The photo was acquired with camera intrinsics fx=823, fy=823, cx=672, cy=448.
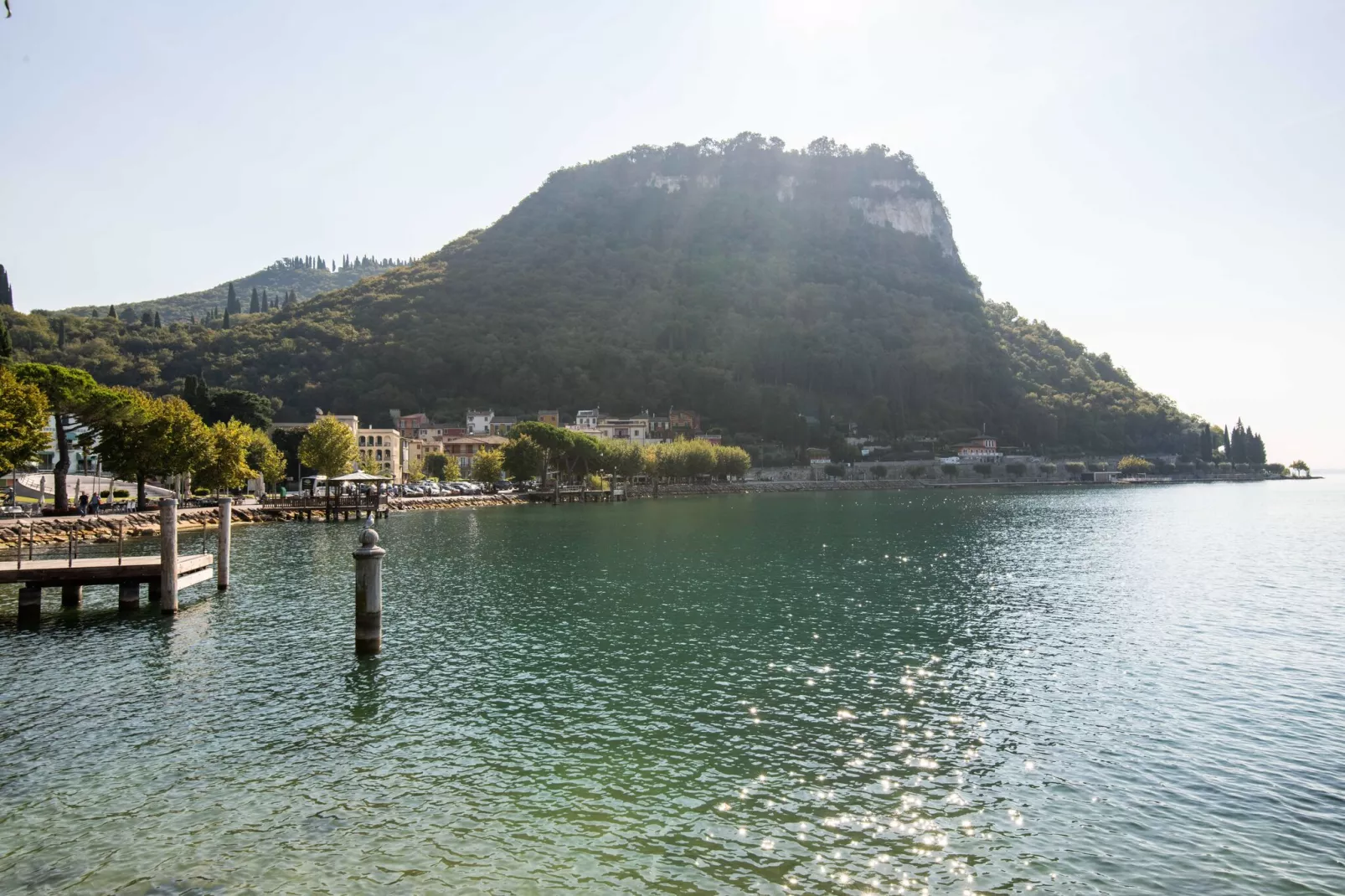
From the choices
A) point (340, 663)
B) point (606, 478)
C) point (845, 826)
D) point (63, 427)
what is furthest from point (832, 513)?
point (845, 826)

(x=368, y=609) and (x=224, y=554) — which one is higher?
(x=224, y=554)

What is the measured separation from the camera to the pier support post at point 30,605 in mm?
29234

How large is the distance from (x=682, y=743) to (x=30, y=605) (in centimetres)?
2597

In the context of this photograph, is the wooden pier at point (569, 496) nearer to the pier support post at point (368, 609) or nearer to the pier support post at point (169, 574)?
the pier support post at point (169, 574)

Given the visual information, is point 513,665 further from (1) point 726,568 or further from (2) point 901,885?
(1) point 726,568

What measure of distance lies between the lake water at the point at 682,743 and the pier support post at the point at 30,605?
32.9 inches

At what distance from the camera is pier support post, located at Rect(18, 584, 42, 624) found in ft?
95.9

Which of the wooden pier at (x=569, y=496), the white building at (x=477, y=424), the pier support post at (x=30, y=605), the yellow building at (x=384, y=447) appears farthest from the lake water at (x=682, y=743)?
the white building at (x=477, y=424)

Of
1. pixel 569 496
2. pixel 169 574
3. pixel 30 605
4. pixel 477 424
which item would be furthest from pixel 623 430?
pixel 30 605

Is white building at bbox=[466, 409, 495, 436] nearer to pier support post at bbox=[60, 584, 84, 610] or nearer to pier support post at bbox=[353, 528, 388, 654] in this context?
pier support post at bbox=[60, 584, 84, 610]

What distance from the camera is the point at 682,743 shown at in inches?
691

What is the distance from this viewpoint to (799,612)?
33.3 m

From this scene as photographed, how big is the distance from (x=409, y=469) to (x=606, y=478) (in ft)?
123

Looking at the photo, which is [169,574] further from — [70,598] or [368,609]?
[368,609]
